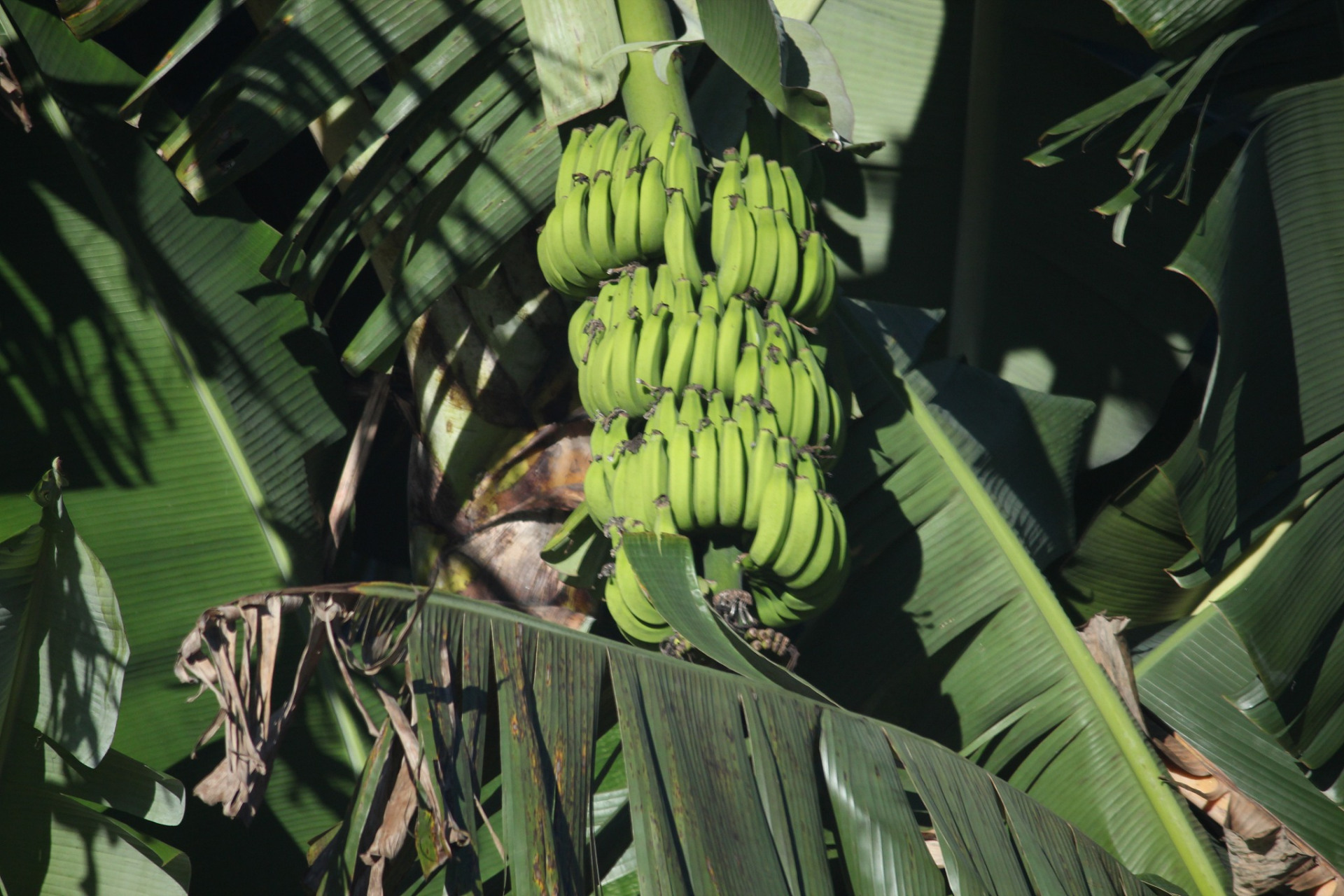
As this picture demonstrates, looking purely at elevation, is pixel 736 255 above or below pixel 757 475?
above

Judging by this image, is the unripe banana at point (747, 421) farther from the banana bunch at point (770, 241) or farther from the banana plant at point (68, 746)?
the banana plant at point (68, 746)

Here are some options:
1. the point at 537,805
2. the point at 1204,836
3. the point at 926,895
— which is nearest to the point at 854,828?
the point at 926,895

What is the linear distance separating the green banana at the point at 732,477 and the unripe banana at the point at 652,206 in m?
0.37

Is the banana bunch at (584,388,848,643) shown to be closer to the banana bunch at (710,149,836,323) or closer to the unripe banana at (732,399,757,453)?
the unripe banana at (732,399,757,453)

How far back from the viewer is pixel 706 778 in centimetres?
117

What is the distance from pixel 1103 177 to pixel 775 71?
1.16m

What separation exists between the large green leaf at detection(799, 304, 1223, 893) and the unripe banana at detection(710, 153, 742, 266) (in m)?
0.49

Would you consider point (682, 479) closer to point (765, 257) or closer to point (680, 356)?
point (680, 356)

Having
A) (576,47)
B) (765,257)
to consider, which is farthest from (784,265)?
(576,47)

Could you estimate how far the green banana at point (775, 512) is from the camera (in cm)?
147

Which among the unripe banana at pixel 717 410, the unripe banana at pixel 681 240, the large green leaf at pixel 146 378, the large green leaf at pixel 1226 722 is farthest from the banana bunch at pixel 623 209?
the large green leaf at pixel 1226 722

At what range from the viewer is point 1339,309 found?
1.79 metres

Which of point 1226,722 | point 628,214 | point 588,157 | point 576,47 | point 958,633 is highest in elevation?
point 576,47

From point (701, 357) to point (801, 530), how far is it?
30 centimetres
